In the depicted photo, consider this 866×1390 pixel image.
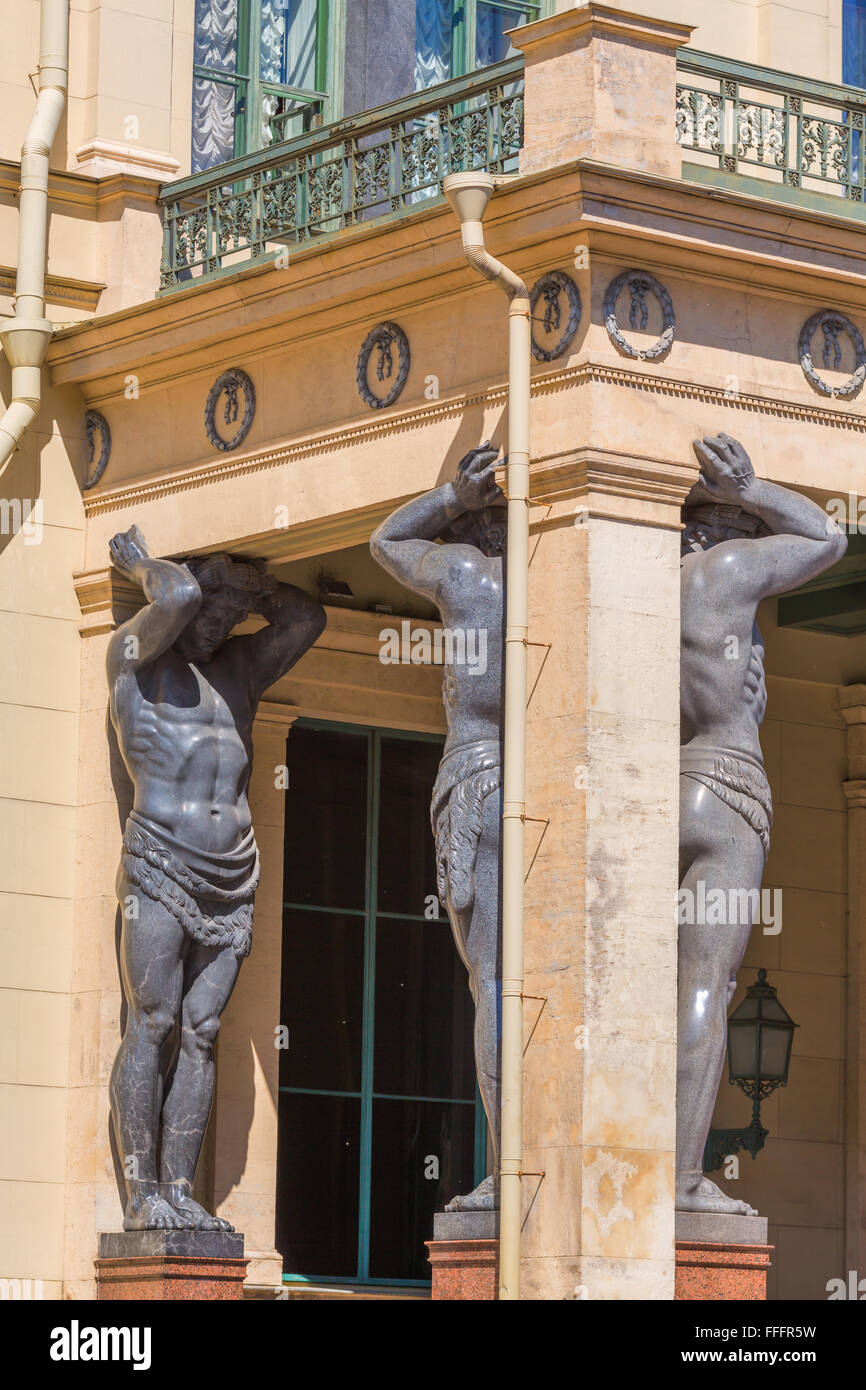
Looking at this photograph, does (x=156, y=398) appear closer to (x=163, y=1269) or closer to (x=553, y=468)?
(x=553, y=468)

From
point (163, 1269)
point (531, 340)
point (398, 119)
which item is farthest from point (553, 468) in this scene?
point (163, 1269)

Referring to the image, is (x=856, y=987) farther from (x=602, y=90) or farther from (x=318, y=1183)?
(x=602, y=90)

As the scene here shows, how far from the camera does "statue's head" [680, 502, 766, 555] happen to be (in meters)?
13.6

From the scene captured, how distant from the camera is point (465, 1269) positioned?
514 inches

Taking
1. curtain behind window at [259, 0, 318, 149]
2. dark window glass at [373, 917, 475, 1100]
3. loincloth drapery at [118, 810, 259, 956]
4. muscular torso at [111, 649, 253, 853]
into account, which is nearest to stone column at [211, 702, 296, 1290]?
dark window glass at [373, 917, 475, 1100]

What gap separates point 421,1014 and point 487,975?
4860mm

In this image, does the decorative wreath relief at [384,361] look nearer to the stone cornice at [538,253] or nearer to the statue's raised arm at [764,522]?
the stone cornice at [538,253]

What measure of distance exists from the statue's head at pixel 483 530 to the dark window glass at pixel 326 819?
13.7 ft

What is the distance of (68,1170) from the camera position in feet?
51.0

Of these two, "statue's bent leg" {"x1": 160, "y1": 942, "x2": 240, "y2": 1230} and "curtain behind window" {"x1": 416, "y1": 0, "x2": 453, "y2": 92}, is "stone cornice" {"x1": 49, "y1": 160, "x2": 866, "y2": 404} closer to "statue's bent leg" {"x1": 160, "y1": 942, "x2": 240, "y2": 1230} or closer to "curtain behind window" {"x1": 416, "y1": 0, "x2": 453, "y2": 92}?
"curtain behind window" {"x1": 416, "y1": 0, "x2": 453, "y2": 92}

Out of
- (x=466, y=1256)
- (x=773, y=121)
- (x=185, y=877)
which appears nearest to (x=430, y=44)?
(x=773, y=121)

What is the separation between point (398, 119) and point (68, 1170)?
18.0ft

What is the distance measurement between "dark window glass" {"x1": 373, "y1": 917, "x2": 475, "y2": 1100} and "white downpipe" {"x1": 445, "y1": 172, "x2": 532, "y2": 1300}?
16.1 feet
